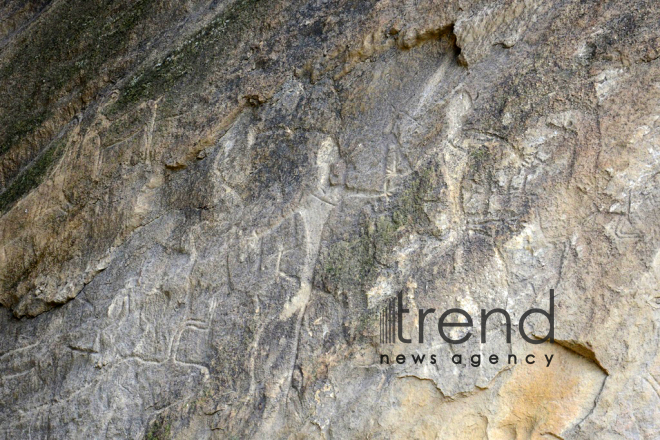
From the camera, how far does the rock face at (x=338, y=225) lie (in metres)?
3.00

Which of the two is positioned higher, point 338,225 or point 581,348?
point 338,225

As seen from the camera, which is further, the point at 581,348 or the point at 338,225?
the point at 338,225

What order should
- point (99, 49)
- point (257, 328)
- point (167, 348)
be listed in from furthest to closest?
point (99, 49) < point (167, 348) < point (257, 328)

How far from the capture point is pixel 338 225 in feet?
11.5

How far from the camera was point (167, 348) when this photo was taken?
3.75 metres

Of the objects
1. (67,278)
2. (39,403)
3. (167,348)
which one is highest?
(67,278)

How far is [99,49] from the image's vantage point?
191 inches

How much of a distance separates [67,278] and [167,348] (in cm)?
93

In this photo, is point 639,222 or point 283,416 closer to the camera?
point 639,222

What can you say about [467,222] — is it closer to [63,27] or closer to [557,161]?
[557,161]

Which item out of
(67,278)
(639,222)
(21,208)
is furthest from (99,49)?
(639,222)

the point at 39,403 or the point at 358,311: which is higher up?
the point at 358,311

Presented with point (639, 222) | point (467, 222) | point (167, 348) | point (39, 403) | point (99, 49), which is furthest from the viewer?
point (99, 49)

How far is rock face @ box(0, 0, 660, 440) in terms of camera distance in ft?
9.85
